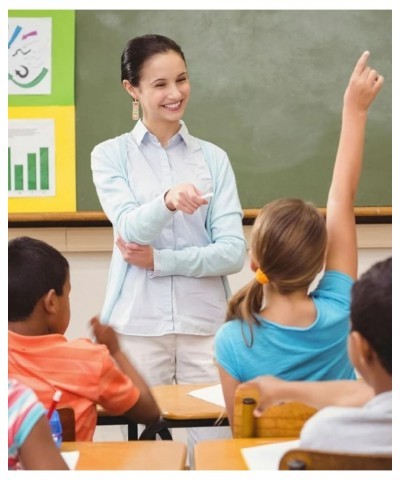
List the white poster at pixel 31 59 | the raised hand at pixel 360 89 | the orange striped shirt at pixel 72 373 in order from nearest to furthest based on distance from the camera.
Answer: the orange striped shirt at pixel 72 373, the raised hand at pixel 360 89, the white poster at pixel 31 59

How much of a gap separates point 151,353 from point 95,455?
874 millimetres

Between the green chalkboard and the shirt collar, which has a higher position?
the green chalkboard

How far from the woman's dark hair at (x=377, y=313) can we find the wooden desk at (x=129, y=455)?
0.51 meters

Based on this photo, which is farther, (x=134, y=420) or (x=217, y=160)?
(x=217, y=160)

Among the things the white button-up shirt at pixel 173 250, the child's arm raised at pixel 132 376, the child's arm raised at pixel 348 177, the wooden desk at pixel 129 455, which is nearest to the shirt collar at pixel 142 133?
the white button-up shirt at pixel 173 250

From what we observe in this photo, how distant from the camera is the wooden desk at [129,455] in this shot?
1674 mm

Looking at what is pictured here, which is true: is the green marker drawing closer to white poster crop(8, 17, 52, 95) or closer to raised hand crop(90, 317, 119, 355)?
white poster crop(8, 17, 52, 95)

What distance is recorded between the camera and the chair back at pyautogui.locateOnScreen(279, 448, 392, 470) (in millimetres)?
1244

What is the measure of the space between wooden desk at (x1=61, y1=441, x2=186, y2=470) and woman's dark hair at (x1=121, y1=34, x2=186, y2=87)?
1311 millimetres

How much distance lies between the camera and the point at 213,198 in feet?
8.81

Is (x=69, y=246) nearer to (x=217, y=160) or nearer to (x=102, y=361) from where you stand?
(x=217, y=160)

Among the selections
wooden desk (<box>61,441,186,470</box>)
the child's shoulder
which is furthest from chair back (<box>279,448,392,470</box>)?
the child's shoulder

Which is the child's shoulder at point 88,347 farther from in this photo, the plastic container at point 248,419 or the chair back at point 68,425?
the plastic container at point 248,419
